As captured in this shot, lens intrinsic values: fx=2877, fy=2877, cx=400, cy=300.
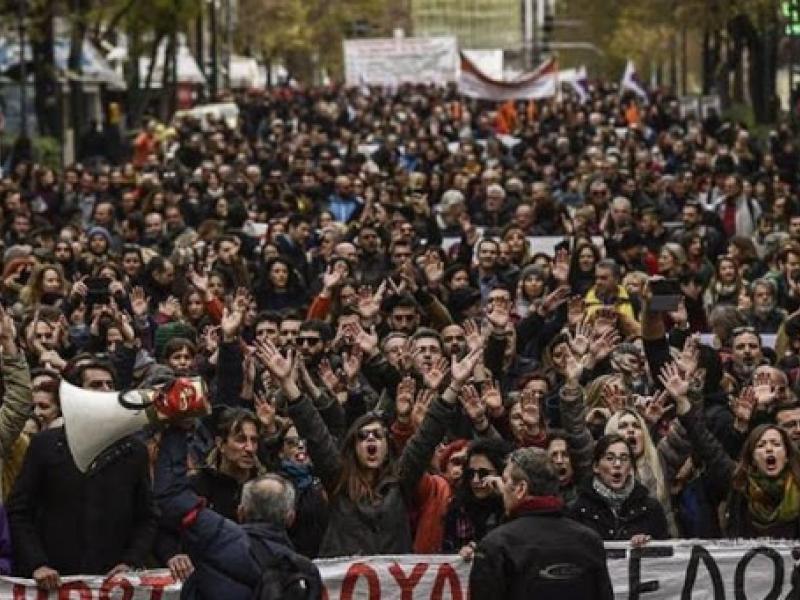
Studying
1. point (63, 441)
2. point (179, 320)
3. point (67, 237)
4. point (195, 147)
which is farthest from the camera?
point (195, 147)

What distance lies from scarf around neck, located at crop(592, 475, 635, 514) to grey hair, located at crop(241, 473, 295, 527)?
193 centimetres

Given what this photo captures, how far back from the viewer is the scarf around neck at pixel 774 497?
10.8 m

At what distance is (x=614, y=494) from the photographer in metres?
10.7

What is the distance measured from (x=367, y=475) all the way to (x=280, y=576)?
1.81 metres

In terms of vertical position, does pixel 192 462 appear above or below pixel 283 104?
above

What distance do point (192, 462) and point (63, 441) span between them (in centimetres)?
116

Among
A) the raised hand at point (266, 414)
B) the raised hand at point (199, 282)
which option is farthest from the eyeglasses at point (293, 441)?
the raised hand at point (199, 282)

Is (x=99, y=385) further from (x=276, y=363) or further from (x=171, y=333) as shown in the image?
(x=171, y=333)

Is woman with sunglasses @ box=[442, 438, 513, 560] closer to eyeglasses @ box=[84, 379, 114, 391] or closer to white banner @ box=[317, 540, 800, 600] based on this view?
white banner @ box=[317, 540, 800, 600]

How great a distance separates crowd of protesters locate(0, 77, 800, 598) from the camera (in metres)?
10.4

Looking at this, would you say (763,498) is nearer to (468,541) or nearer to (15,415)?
(468,541)

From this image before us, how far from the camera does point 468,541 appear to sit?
35.9 ft

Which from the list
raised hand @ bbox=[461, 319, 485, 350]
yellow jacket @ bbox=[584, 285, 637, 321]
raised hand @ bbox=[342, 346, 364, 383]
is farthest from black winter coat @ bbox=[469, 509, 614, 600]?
yellow jacket @ bbox=[584, 285, 637, 321]

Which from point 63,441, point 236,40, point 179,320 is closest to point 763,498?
point 63,441
